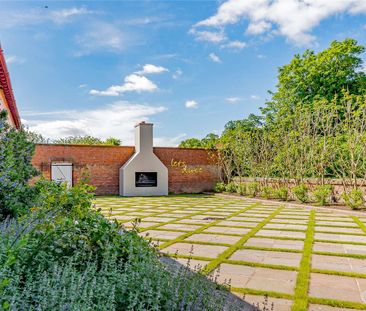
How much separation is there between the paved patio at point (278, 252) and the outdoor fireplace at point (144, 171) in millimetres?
6690

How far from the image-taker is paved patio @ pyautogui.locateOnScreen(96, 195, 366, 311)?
129 inches

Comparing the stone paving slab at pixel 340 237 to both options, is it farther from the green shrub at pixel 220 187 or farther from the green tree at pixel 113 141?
the green tree at pixel 113 141

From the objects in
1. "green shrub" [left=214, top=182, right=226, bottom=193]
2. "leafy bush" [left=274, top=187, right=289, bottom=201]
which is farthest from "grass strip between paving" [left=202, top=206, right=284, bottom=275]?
"green shrub" [left=214, top=182, right=226, bottom=193]

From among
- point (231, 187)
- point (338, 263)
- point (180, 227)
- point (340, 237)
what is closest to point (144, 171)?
point (231, 187)

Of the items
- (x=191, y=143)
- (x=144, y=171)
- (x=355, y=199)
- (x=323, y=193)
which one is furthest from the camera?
(x=191, y=143)

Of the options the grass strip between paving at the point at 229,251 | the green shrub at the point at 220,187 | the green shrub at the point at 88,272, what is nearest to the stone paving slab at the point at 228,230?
the grass strip between paving at the point at 229,251

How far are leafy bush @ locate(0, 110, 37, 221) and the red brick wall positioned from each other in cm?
752

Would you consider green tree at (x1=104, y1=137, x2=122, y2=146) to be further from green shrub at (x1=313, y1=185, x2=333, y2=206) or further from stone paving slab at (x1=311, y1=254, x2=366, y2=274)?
stone paving slab at (x1=311, y1=254, x2=366, y2=274)

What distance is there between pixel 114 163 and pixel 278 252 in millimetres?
12052

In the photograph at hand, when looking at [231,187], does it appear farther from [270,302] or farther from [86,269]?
[86,269]

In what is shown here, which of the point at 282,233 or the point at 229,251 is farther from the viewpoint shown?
the point at 282,233

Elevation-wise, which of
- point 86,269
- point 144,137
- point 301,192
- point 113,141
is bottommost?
point 301,192

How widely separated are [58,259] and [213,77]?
33.7 ft

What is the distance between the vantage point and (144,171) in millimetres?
15609
